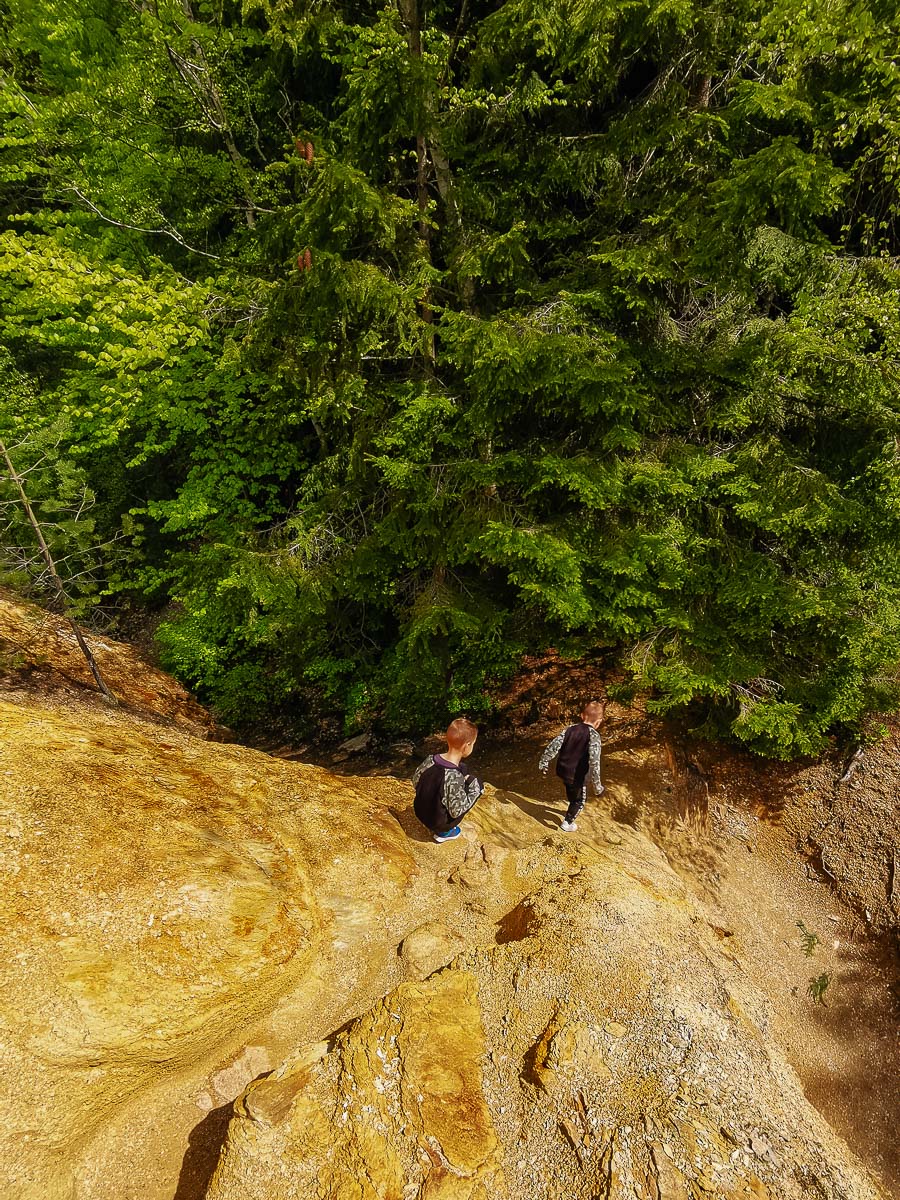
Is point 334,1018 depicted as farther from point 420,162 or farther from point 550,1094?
point 420,162

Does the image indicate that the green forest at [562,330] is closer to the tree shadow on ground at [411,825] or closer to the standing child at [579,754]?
the standing child at [579,754]

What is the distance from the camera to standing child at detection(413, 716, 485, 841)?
5352 millimetres

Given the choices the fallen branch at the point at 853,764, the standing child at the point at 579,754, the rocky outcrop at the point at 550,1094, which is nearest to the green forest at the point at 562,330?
the fallen branch at the point at 853,764

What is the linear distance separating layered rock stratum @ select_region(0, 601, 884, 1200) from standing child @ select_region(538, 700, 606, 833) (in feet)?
4.29

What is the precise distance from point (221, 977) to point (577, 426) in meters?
7.66

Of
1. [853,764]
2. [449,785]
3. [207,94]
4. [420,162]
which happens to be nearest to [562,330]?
[420,162]

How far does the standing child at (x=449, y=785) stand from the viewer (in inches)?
211

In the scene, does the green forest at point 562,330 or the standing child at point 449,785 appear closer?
the standing child at point 449,785

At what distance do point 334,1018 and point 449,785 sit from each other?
2039mm

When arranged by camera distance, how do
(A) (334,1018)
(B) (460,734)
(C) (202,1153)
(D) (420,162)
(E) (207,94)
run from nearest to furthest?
(C) (202,1153) → (A) (334,1018) → (B) (460,734) → (D) (420,162) → (E) (207,94)

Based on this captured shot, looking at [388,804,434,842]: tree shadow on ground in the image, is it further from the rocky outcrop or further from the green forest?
the green forest

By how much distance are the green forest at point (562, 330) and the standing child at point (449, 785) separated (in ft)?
7.04

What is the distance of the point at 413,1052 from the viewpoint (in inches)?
145

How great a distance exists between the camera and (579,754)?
6465 millimetres
